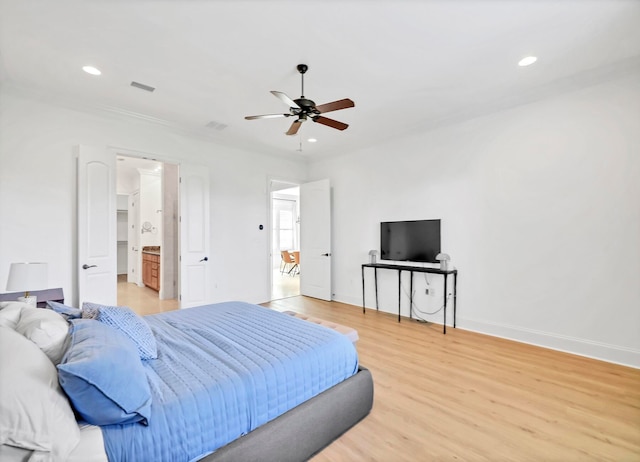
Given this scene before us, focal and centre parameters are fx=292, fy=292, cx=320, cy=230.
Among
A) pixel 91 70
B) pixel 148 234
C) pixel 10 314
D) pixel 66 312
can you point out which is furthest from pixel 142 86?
pixel 148 234

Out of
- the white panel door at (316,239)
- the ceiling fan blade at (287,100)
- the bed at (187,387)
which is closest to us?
the bed at (187,387)

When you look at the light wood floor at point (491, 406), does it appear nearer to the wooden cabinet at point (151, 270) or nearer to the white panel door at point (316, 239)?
the white panel door at point (316, 239)

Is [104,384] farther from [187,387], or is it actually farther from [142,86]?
[142,86]

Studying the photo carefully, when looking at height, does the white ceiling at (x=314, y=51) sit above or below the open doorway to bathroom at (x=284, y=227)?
above

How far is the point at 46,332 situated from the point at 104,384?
0.51 metres

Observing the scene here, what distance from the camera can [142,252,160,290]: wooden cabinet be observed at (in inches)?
244

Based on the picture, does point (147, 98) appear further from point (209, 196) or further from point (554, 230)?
point (554, 230)

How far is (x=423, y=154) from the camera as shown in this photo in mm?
4434

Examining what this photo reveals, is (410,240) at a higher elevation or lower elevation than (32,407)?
higher

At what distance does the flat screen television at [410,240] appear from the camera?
168 inches

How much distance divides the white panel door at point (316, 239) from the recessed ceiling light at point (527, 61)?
3.42 meters

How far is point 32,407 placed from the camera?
38.0 inches

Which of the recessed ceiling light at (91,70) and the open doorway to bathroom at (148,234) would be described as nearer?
the recessed ceiling light at (91,70)

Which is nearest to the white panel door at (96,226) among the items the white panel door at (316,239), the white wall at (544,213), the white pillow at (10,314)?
the white pillow at (10,314)
